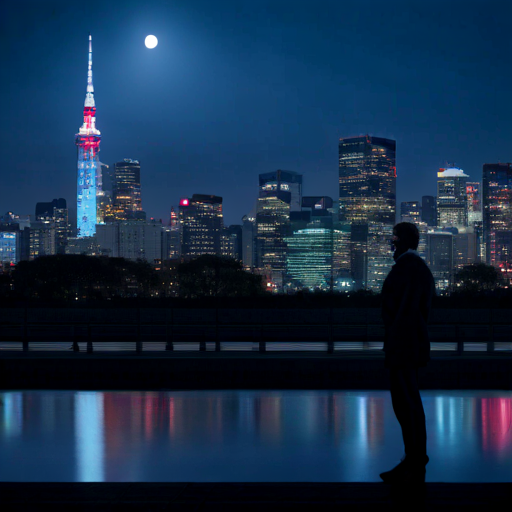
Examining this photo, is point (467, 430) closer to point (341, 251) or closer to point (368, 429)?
point (368, 429)

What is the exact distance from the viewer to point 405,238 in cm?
474

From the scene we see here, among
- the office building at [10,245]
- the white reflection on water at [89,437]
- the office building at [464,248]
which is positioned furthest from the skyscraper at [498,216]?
the white reflection on water at [89,437]

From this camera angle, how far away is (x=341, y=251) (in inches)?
7589

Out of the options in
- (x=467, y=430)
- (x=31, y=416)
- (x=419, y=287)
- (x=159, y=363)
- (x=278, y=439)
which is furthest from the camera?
(x=159, y=363)

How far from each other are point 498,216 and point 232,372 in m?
181

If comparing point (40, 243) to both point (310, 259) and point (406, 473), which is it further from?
point (406, 473)

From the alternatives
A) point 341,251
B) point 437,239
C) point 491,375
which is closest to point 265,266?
point 341,251
